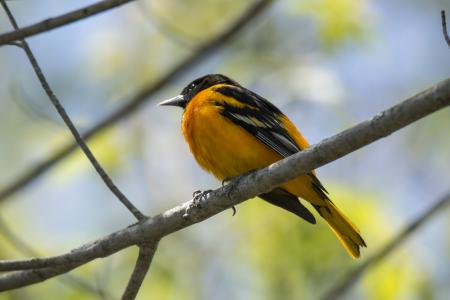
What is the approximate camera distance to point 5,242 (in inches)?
261

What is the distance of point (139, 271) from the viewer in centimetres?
422

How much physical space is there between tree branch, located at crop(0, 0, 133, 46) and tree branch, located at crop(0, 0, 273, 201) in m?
2.55

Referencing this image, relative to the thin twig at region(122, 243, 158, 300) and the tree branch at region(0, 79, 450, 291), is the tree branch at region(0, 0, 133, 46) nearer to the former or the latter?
the tree branch at region(0, 79, 450, 291)

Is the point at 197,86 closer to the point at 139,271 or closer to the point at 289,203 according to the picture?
the point at 289,203

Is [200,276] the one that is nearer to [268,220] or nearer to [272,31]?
[268,220]

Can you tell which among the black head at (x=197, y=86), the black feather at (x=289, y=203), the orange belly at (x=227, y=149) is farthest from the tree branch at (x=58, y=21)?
the black head at (x=197, y=86)

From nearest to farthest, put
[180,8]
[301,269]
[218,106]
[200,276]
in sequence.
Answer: [218,106], [301,269], [200,276], [180,8]

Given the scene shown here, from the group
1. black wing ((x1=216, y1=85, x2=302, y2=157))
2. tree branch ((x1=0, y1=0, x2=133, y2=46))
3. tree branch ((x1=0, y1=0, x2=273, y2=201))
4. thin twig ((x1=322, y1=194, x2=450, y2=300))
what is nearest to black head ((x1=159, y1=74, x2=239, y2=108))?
Result: tree branch ((x1=0, y1=0, x2=273, y2=201))

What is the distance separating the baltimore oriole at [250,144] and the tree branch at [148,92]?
121 centimetres

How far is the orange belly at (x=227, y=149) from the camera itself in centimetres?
515

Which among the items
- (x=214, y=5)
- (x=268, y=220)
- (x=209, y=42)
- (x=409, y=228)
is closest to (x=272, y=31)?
Result: (x=214, y=5)

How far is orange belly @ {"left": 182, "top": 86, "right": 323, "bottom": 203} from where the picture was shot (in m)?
5.15

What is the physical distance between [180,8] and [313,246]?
10.7 feet

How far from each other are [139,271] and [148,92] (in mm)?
2793
